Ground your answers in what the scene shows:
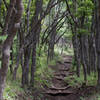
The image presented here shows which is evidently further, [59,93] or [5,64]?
[59,93]

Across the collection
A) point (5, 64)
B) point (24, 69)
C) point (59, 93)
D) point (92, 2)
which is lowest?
point (59, 93)

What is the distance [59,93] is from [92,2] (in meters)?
5.78

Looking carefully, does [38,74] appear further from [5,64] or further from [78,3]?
[5,64]

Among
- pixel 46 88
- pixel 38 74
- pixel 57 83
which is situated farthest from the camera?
pixel 57 83

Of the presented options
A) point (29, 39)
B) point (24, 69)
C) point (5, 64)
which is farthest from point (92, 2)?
point (5, 64)

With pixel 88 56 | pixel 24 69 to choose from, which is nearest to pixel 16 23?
pixel 24 69

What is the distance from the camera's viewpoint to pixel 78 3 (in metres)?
9.42

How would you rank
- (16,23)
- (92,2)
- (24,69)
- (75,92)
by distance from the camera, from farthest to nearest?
1. (75,92)
2. (92,2)
3. (24,69)
4. (16,23)

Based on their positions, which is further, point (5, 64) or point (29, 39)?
point (29, 39)

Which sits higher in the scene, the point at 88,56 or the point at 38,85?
the point at 88,56

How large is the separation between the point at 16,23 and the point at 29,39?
12.3ft

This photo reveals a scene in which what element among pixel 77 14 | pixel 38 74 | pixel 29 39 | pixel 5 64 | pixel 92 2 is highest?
pixel 92 2

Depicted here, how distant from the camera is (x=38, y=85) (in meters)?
10.0

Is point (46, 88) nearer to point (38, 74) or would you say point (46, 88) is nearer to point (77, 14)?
point (38, 74)
